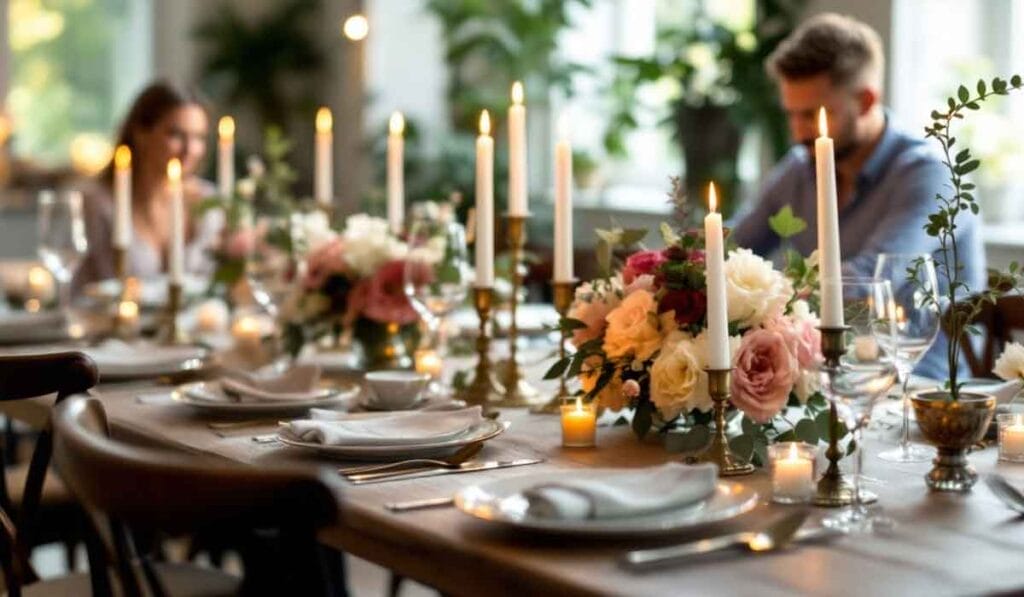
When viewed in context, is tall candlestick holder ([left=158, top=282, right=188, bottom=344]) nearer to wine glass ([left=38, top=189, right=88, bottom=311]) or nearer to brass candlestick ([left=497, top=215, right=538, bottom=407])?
wine glass ([left=38, top=189, right=88, bottom=311])

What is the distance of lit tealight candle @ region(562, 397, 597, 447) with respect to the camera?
1.88 m

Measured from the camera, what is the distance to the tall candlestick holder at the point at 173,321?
10.1ft

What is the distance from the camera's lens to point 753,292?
1.79 metres

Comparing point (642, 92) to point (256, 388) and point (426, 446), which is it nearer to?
point (256, 388)

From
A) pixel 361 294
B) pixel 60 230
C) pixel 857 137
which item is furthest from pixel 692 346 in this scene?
pixel 60 230

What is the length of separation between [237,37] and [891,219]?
4.49 meters

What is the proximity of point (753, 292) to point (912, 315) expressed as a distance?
0.19m

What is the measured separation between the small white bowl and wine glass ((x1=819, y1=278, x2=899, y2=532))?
2.43ft

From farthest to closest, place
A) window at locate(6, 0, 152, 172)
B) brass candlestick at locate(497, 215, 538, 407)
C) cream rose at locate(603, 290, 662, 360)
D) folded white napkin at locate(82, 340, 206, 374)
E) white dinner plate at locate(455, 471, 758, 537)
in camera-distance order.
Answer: window at locate(6, 0, 152, 172), folded white napkin at locate(82, 340, 206, 374), brass candlestick at locate(497, 215, 538, 407), cream rose at locate(603, 290, 662, 360), white dinner plate at locate(455, 471, 758, 537)

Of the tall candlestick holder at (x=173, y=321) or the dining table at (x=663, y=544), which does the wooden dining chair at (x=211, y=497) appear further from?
the tall candlestick holder at (x=173, y=321)

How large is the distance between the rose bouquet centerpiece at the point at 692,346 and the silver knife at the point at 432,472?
18 cm

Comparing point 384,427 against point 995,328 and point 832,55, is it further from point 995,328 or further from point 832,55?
point 832,55

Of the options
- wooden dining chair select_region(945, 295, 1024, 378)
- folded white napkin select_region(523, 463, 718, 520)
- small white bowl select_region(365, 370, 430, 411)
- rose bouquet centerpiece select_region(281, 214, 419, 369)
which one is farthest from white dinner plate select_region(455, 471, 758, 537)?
wooden dining chair select_region(945, 295, 1024, 378)

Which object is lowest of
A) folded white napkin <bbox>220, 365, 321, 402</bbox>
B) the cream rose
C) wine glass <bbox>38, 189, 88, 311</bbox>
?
folded white napkin <bbox>220, 365, 321, 402</bbox>
